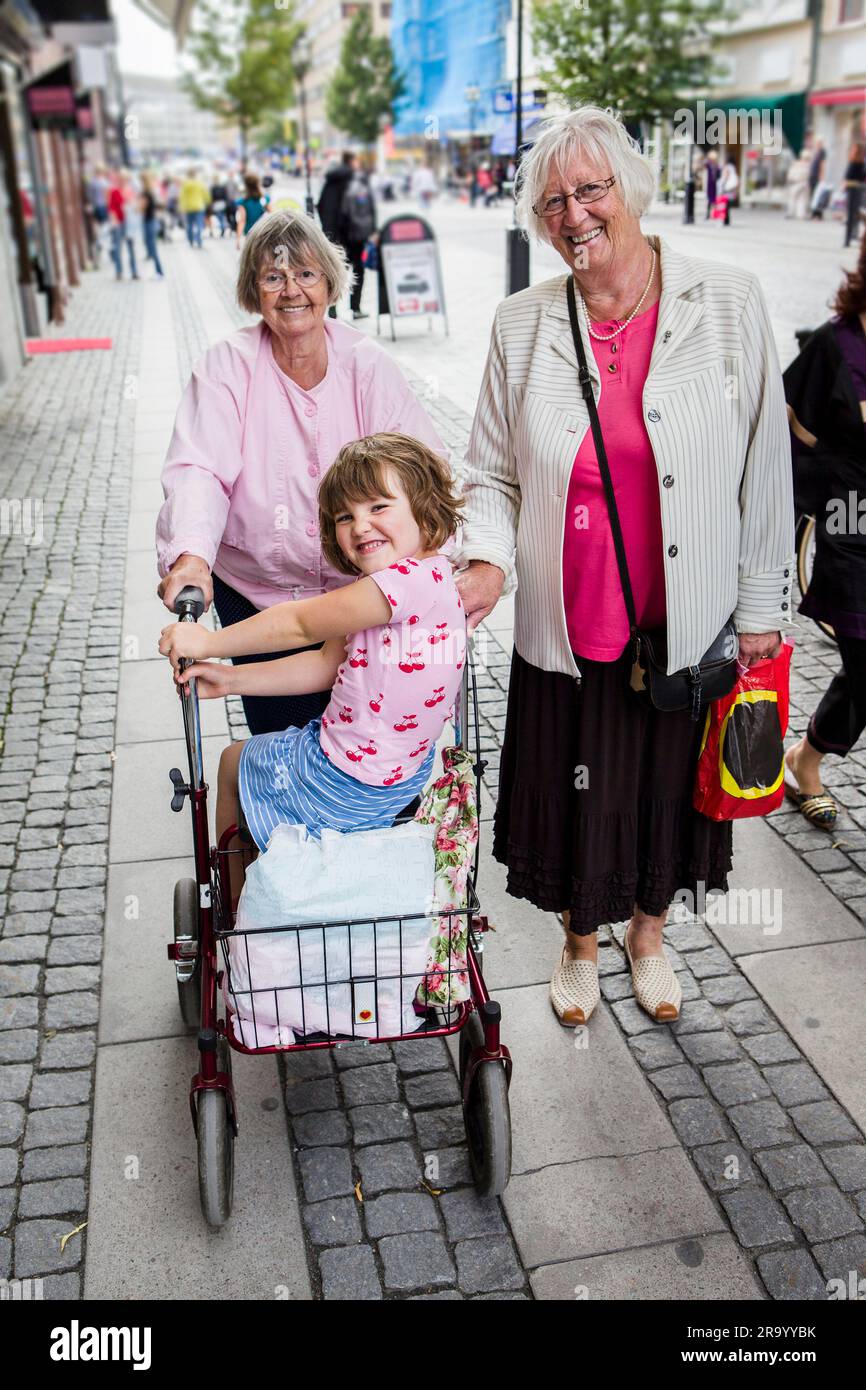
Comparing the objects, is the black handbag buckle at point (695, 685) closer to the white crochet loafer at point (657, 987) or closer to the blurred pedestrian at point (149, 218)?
the white crochet loafer at point (657, 987)

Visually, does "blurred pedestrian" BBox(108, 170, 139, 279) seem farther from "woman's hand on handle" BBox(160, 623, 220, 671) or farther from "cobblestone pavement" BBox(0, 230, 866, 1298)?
"woman's hand on handle" BBox(160, 623, 220, 671)

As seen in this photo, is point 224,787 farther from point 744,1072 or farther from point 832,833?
point 832,833

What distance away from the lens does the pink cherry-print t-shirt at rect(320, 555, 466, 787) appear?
2.63 m

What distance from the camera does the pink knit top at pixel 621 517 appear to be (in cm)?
281

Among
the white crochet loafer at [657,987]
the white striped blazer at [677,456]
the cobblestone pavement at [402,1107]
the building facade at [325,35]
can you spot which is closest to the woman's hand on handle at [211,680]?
the white striped blazer at [677,456]

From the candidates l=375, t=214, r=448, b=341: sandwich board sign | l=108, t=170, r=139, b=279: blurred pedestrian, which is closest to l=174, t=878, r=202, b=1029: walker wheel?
l=375, t=214, r=448, b=341: sandwich board sign

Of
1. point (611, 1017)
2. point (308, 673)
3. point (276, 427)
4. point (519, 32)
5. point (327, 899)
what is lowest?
point (611, 1017)

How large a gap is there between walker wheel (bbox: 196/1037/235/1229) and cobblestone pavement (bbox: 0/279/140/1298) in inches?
13.5

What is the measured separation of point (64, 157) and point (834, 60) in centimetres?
2543

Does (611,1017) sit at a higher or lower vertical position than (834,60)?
lower

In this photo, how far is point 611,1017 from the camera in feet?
11.7

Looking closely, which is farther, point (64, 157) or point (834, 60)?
point (834, 60)

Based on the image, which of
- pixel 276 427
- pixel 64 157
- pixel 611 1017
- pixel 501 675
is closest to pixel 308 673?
pixel 276 427

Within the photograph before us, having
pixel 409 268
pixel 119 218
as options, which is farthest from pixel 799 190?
pixel 409 268
